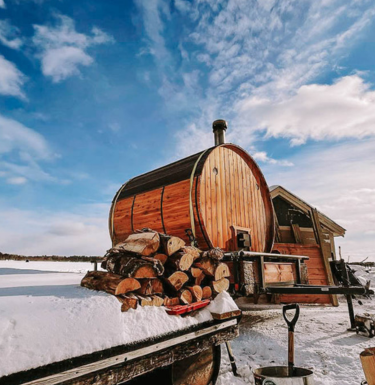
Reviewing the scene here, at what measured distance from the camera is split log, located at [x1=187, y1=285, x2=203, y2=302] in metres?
3.45

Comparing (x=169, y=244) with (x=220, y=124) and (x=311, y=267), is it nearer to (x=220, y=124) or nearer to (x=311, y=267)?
(x=220, y=124)

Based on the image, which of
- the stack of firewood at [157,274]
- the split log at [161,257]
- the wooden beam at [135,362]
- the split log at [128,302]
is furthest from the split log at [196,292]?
the split log at [128,302]

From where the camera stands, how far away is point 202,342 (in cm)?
322

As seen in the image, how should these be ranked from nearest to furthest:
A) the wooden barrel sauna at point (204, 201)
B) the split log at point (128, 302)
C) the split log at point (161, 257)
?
the split log at point (128, 302)
the split log at point (161, 257)
the wooden barrel sauna at point (204, 201)

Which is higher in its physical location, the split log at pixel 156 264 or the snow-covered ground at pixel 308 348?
the split log at pixel 156 264

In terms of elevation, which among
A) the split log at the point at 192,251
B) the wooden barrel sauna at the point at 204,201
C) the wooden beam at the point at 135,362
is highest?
the wooden barrel sauna at the point at 204,201

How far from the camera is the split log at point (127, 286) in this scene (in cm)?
274

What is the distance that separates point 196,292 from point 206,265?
43 cm

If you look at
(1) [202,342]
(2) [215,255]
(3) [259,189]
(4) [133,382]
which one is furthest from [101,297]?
(3) [259,189]

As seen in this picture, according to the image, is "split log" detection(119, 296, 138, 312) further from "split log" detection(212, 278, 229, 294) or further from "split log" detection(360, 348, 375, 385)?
"split log" detection(360, 348, 375, 385)

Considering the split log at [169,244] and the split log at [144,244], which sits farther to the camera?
the split log at [169,244]

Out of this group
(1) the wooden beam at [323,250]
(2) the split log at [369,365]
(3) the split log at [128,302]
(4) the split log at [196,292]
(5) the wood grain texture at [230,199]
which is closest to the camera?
(2) the split log at [369,365]

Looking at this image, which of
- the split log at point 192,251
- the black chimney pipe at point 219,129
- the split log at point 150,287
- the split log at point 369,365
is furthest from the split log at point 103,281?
the black chimney pipe at point 219,129

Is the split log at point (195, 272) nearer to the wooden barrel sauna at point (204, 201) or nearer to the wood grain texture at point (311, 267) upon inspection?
the wooden barrel sauna at point (204, 201)
